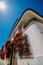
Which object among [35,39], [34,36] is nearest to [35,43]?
[35,39]

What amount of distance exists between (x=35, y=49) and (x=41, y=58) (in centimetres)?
119

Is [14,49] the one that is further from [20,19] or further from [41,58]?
[41,58]

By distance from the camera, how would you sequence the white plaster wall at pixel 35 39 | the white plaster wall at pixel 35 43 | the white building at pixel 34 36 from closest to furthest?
the white plaster wall at pixel 35 43 < the white building at pixel 34 36 < the white plaster wall at pixel 35 39

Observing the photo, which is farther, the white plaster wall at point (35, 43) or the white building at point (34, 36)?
the white building at point (34, 36)

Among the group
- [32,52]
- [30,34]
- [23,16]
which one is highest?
[23,16]

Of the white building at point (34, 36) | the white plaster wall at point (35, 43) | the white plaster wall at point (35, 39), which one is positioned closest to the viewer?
the white plaster wall at point (35, 43)

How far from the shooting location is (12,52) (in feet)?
51.2

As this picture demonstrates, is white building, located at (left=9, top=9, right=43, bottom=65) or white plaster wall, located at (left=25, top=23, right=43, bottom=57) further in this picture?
white plaster wall, located at (left=25, top=23, right=43, bottom=57)

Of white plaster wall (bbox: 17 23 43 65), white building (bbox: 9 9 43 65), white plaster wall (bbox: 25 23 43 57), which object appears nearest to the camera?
white plaster wall (bbox: 17 23 43 65)

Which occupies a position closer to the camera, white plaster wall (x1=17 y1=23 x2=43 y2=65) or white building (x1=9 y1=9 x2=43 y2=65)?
white plaster wall (x1=17 y1=23 x2=43 y2=65)

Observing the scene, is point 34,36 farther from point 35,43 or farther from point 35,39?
point 35,43

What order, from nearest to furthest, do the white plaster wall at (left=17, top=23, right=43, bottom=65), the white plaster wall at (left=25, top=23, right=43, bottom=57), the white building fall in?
the white plaster wall at (left=17, top=23, right=43, bottom=65) < the white building < the white plaster wall at (left=25, top=23, right=43, bottom=57)

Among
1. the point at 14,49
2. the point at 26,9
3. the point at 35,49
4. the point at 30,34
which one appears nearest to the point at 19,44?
the point at 14,49

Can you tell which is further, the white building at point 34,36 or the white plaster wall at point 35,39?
the white plaster wall at point 35,39
